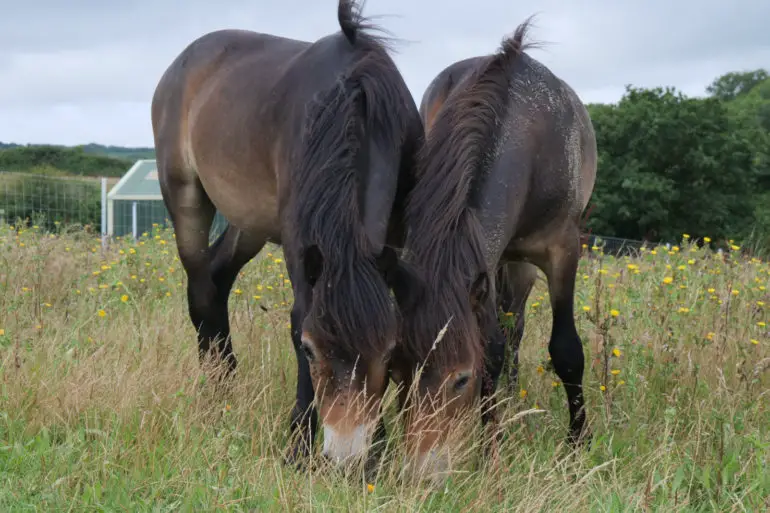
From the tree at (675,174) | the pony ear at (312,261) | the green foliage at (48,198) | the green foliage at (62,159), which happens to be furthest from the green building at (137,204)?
the green foliage at (62,159)

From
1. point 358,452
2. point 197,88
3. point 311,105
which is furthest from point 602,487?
point 197,88

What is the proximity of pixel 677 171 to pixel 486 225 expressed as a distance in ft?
105

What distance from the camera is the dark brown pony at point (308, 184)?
256cm

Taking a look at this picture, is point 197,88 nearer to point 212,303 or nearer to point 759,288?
point 212,303

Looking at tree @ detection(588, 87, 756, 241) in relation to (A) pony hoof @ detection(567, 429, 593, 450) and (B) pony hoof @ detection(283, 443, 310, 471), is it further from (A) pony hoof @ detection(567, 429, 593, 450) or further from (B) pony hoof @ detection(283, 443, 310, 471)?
(B) pony hoof @ detection(283, 443, 310, 471)

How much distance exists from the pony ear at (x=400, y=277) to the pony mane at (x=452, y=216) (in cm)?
4

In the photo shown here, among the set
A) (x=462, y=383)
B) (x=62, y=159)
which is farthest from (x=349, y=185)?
(x=62, y=159)

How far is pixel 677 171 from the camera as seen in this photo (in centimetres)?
3269

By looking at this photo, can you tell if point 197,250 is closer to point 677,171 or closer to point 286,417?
point 286,417

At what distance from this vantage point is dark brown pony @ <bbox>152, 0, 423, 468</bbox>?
2561 mm

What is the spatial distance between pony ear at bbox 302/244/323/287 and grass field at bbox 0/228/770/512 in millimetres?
655

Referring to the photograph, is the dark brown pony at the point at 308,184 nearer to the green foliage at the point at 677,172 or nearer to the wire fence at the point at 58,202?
the wire fence at the point at 58,202

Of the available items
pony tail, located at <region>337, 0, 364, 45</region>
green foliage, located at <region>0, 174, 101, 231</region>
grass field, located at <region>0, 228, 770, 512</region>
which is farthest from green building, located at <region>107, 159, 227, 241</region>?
pony tail, located at <region>337, 0, 364, 45</region>

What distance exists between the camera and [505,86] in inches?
136
